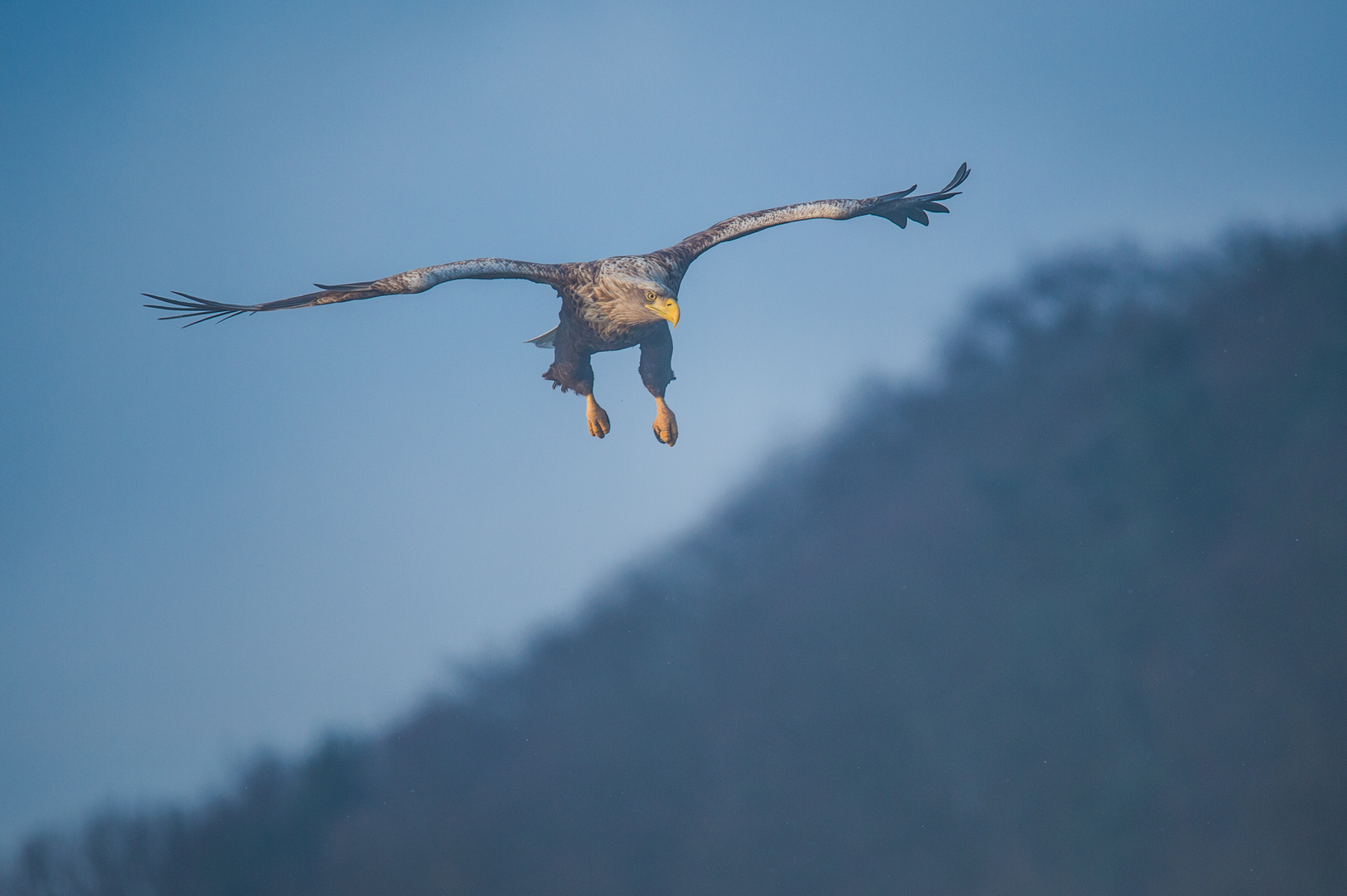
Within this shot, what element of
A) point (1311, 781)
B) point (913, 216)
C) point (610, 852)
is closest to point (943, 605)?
point (1311, 781)

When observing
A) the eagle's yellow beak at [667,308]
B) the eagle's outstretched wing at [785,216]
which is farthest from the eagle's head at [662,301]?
the eagle's outstretched wing at [785,216]

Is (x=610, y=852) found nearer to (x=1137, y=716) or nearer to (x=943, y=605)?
(x=943, y=605)

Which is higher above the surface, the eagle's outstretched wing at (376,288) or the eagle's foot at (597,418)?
the eagle's outstretched wing at (376,288)

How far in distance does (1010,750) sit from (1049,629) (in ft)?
15.0

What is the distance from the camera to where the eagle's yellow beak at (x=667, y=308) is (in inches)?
442

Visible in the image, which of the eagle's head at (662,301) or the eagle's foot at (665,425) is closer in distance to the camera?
the eagle's head at (662,301)

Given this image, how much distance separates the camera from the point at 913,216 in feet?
43.8

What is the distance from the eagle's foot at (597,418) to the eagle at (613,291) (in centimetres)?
1

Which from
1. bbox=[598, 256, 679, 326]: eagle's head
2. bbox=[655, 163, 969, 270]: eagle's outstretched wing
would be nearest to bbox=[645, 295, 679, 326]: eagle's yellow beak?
bbox=[598, 256, 679, 326]: eagle's head

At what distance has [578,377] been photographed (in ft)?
42.5

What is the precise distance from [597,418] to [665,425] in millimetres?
935

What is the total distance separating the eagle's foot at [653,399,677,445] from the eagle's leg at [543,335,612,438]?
0.68 metres

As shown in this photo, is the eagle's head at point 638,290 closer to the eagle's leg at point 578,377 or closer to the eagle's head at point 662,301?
the eagle's head at point 662,301

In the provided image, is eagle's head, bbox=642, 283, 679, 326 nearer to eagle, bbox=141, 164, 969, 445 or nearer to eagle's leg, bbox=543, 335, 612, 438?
eagle, bbox=141, 164, 969, 445
